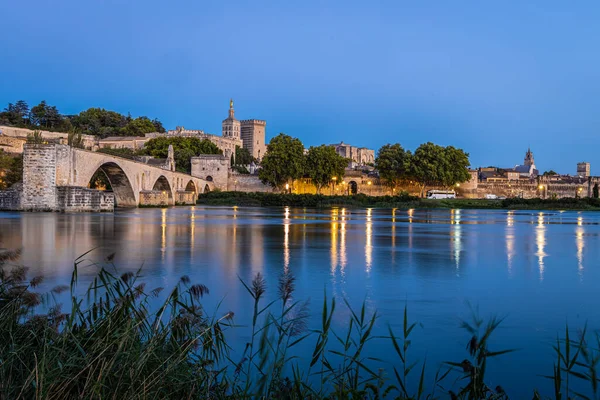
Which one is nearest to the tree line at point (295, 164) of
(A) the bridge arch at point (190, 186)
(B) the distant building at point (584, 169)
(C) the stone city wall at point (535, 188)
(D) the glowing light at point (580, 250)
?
(A) the bridge arch at point (190, 186)

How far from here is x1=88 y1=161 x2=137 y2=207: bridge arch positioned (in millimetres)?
42344

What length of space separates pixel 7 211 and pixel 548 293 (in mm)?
31558

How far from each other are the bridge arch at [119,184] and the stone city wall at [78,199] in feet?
21.0

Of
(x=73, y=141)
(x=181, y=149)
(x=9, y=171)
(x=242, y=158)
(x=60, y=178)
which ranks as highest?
(x=242, y=158)

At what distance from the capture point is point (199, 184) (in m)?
74.3

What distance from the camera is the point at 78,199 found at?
33.2 metres

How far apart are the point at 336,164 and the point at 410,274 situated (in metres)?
67.3

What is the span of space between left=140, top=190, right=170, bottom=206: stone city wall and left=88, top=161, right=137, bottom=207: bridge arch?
1.80 metres

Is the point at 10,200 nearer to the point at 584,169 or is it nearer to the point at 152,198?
the point at 152,198

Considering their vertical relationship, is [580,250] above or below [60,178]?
below

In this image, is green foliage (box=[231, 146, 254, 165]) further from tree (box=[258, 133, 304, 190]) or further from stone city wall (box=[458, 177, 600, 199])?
stone city wall (box=[458, 177, 600, 199])

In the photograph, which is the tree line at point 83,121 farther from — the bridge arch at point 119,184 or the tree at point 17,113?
the bridge arch at point 119,184

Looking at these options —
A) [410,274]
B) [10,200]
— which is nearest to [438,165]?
[10,200]

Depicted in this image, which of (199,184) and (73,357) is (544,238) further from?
(199,184)
